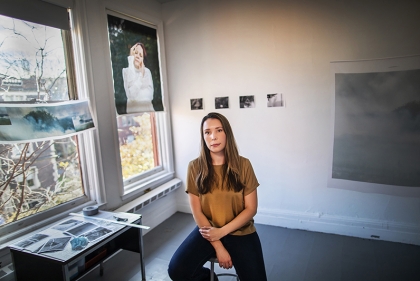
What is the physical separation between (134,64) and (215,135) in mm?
1515

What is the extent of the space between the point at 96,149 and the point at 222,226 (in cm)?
128

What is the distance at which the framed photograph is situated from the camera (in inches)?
97.8

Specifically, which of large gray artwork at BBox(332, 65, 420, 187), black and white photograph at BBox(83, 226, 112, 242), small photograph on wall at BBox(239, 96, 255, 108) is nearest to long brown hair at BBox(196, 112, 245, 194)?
black and white photograph at BBox(83, 226, 112, 242)

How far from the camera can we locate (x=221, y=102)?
2.94 metres

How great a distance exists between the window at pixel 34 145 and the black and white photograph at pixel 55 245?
0.39m

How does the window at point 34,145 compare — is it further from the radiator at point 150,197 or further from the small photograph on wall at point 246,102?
the small photograph on wall at point 246,102

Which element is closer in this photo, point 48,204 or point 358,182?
point 48,204

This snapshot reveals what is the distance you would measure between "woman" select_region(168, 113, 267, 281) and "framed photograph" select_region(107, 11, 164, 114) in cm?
124

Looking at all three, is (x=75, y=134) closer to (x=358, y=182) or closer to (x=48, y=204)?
(x=48, y=204)

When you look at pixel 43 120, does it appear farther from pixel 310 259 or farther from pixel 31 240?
pixel 310 259

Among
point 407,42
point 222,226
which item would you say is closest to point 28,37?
point 222,226

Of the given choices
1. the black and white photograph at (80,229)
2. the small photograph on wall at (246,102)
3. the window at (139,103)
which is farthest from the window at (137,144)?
the small photograph on wall at (246,102)

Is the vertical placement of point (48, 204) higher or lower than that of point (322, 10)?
lower

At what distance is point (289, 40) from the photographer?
8.38ft
